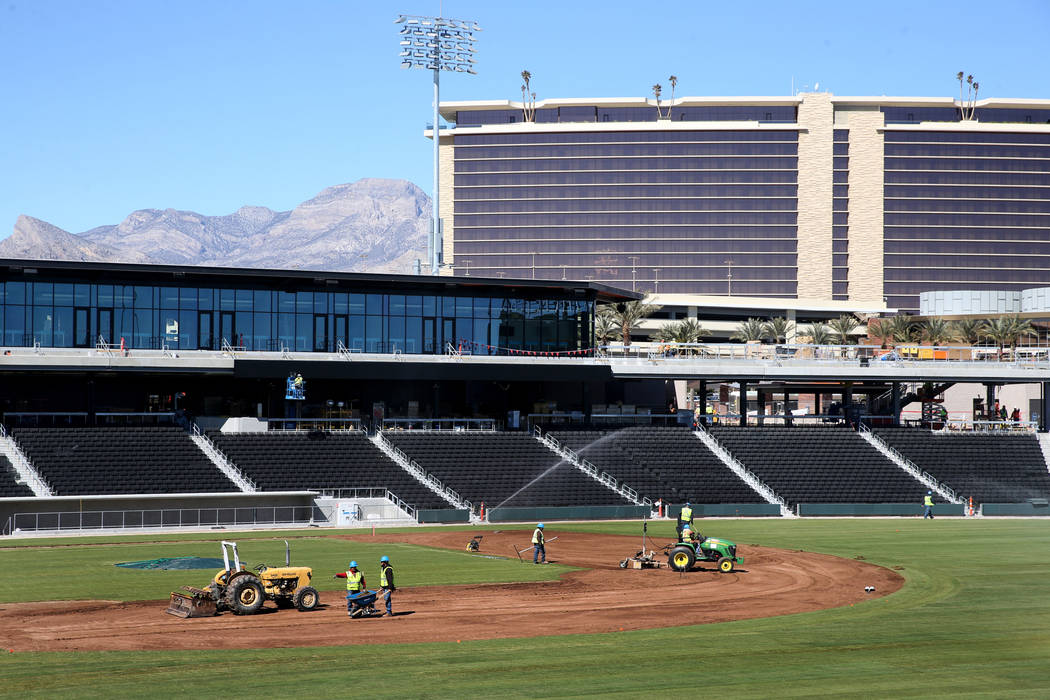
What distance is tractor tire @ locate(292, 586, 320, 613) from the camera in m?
32.1

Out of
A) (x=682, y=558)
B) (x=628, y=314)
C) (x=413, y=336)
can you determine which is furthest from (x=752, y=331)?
(x=682, y=558)

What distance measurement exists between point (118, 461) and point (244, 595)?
124ft

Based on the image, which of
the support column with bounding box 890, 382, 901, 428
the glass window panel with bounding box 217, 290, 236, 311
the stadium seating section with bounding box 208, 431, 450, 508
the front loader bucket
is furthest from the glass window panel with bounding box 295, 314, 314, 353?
the front loader bucket

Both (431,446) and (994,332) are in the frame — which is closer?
(431,446)

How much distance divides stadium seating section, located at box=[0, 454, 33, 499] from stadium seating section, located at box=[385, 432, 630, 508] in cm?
2353

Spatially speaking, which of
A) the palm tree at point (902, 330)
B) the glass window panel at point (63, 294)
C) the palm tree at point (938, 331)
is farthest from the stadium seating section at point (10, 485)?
the palm tree at point (938, 331)

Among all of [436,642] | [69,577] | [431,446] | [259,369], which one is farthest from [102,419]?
[436,642]

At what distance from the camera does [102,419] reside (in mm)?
73000

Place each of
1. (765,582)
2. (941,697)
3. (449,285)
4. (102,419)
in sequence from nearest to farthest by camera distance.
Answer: (941,697), (765,582), (102,419), (449,285)

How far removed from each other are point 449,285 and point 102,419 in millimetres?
25610

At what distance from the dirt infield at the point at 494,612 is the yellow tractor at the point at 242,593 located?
36 cm

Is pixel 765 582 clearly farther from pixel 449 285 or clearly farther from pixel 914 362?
pixel 914 362

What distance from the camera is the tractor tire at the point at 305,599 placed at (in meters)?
32.1

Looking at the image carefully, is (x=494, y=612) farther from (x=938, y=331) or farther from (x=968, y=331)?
(x=968, y=331)
